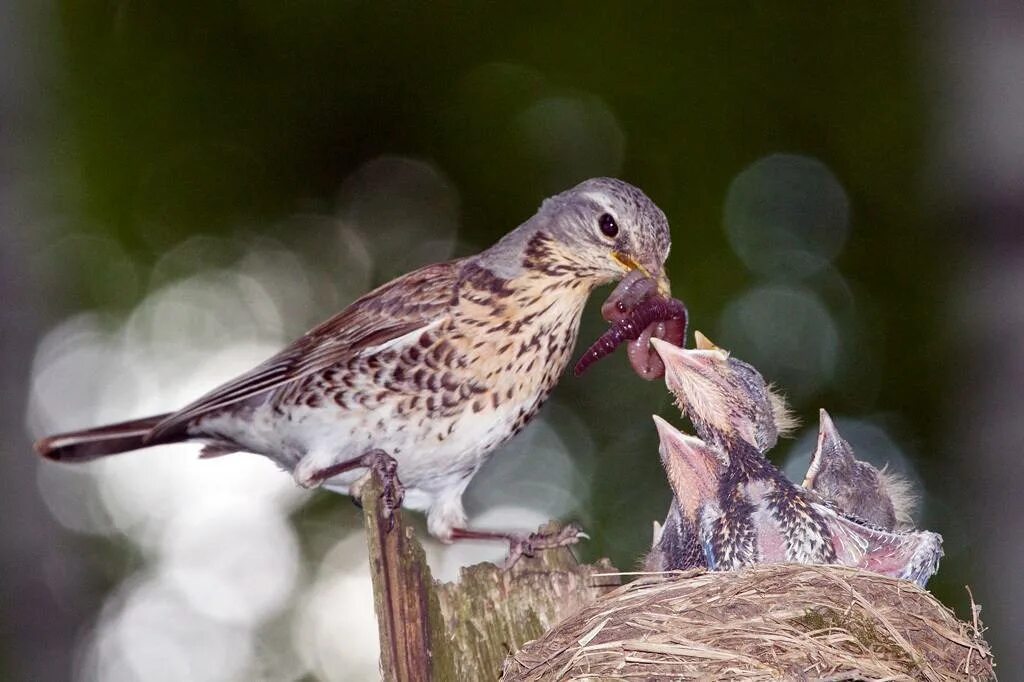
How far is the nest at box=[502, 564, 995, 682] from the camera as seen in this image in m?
3.33

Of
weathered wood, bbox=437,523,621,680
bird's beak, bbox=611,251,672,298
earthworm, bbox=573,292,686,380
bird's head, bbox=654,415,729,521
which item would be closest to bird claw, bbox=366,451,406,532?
weathered wood, bbox=437,523,621,680

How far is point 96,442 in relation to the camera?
5.30m

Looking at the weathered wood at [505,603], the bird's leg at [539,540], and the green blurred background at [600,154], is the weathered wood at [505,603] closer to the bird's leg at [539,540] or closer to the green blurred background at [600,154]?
the bird's leg at [539,540]

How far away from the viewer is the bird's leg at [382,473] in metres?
3.62

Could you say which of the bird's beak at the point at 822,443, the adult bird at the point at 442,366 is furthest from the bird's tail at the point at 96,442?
the bird's beak at the point at 822,443

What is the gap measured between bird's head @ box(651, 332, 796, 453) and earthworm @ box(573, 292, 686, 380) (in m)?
0.06

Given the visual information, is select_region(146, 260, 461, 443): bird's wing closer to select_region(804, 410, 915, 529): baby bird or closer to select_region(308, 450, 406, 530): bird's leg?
select_region(308, 450, 406, 530): bird's leg

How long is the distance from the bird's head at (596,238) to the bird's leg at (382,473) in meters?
0.97

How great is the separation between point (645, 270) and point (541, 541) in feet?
4.16

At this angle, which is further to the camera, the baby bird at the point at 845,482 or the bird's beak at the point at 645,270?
the bird's beak at the point at 645,270

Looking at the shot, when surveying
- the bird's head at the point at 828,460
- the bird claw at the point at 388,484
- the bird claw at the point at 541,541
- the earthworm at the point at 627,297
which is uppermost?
the earthworm at the point at 627,297

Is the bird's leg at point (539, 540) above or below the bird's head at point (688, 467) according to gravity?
below

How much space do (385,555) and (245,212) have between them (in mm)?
7939

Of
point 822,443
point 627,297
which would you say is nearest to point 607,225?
point 627,297
